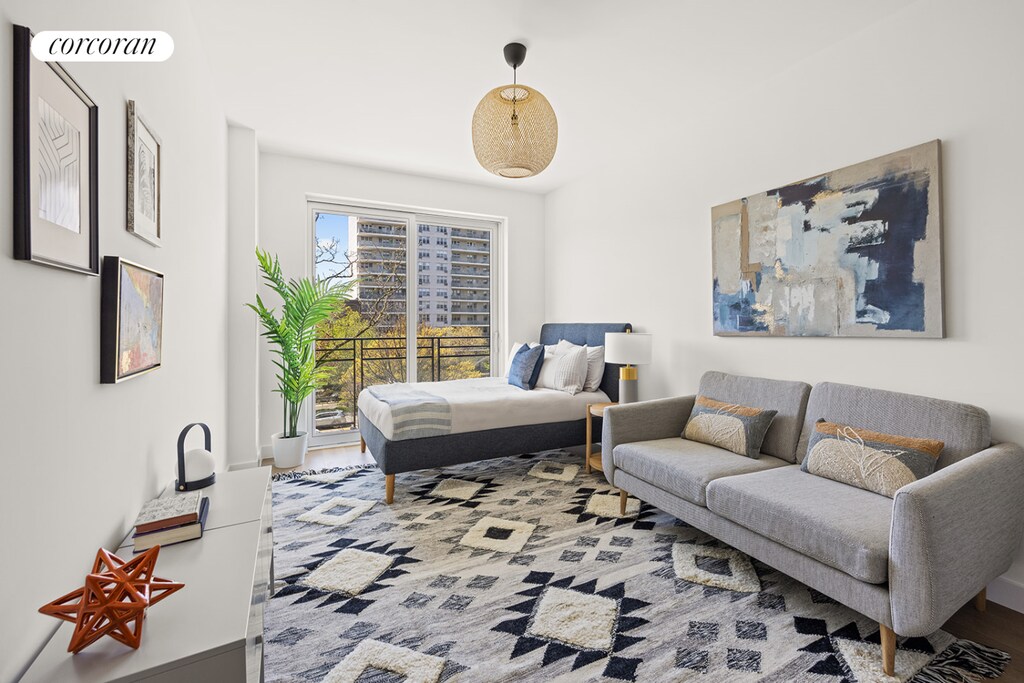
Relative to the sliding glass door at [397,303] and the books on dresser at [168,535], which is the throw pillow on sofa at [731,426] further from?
the sliding glass door at [397,303]

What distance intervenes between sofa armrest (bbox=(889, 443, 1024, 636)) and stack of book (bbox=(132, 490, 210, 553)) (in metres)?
2.18

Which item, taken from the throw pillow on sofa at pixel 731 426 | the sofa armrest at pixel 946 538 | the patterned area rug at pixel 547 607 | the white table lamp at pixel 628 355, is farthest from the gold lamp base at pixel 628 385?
the sofa armrest at pixel 946 538

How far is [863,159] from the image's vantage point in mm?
2432

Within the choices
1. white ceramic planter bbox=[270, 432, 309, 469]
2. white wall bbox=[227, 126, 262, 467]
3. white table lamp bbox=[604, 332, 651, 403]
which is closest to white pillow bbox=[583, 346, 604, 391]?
white table lamp bbox=[604, 332, 651, 403]

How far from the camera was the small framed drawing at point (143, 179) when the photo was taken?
5.01 ft

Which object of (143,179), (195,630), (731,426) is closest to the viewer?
(195,630)

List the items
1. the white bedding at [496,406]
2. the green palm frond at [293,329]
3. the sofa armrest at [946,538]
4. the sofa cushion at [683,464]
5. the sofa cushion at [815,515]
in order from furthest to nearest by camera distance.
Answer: the green palm frond at [293,329] → the white bedding at [496,406] → the sofa cushion at [683,464] → the sofa cushion at [815,515] → the sofa armrest at [946,538]

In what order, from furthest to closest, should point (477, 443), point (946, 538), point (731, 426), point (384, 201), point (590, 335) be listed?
point (384, 201)
point (590, 335)
point (477, 443)
point (731, 426)
point (946, 538)

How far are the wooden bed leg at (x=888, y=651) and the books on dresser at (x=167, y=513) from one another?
225cm

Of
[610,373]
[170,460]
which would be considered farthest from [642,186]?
[170,460]

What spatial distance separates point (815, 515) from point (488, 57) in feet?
9.04

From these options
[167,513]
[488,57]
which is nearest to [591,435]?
[488,57]

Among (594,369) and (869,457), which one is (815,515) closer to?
(869,457)

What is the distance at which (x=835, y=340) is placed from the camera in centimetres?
258
